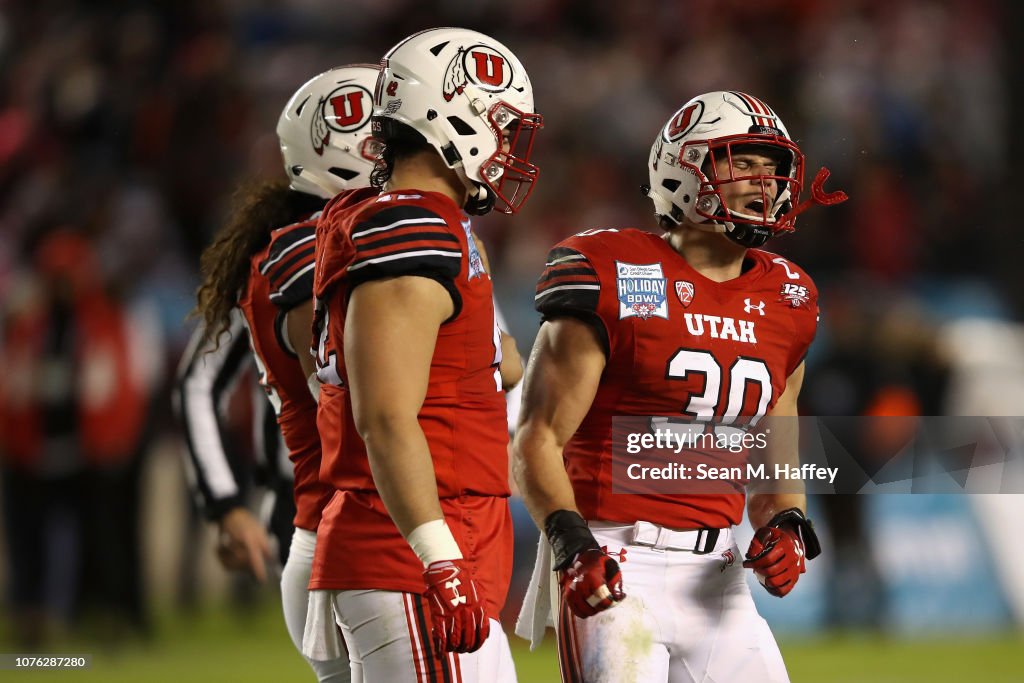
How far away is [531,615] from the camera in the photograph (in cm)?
332

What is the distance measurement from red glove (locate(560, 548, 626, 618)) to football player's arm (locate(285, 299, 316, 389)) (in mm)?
812

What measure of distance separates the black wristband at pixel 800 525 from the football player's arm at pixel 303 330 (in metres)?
1.11

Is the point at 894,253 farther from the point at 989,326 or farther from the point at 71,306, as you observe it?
the point at 71,306

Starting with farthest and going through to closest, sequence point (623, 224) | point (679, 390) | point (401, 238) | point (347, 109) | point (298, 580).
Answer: point (623, 224)
point (347, 109)
point (298, 580)
point (679, 390)
point (401, 238)

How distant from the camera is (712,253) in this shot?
335 cm

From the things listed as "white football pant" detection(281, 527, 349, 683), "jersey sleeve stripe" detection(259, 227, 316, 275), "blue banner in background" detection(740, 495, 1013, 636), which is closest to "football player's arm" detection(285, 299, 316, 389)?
"jersey sleeve stripe" detection(259, 227, 316, 275)

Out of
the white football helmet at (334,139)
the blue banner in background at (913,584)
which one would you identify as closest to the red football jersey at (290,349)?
the white football helmet at (334,139)

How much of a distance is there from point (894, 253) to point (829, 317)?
0.55 metres

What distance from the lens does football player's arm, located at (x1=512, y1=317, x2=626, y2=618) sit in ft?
9.69

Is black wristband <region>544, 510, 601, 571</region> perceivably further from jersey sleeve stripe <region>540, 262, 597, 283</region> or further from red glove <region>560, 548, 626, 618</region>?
jersey sleeve stripe <region>540, 262, 597, 283</region>

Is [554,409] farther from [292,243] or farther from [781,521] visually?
[292,243]

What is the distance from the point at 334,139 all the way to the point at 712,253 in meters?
1.09

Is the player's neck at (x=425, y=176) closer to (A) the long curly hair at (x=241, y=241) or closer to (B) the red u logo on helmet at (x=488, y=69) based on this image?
(B) the red u logo on helmet at (x=488, y=69)

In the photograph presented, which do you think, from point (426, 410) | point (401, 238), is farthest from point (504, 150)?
point (426, 410)
